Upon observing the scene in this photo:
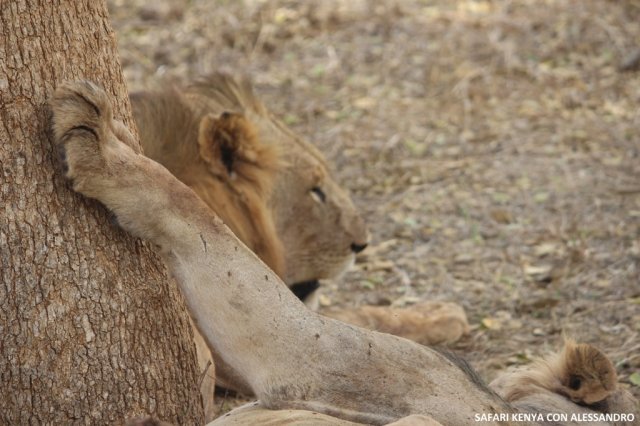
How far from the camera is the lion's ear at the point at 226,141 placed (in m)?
4.25

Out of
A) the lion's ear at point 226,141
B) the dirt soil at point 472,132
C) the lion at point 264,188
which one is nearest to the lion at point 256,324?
the lion at point 264,188

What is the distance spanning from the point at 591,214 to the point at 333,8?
4525 millimetres

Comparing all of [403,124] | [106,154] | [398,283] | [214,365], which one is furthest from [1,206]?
[403,124]

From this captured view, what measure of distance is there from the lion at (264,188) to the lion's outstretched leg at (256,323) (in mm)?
812

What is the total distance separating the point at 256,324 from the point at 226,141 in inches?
58.7

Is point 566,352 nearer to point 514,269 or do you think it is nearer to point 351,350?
point 351,350

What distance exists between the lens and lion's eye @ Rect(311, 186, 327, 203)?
4.96 meters

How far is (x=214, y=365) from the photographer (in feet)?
13.1

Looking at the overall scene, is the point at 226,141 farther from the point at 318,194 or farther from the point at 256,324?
the point at 256,324

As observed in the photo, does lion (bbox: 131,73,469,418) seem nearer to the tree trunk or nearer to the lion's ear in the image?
the lion's ear

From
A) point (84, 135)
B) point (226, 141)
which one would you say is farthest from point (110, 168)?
point (226, 141)

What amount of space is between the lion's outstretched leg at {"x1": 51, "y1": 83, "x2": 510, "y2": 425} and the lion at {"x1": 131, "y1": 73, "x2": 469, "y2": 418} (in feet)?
2.67

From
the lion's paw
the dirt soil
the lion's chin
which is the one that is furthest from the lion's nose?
the lion's paw

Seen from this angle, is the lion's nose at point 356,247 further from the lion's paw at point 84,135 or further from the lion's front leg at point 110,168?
the lion's paw at point 84,135
